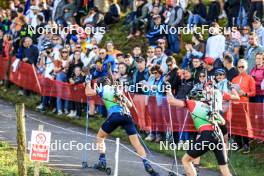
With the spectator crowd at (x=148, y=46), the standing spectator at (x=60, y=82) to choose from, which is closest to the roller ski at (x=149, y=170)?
the spectator crowd at (x=148, y=46)

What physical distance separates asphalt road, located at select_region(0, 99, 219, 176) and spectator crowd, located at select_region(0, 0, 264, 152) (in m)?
0.95

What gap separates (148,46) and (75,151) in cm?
794

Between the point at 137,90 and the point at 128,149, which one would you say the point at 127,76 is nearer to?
the point at 137,90

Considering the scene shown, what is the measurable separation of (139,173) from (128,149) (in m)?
2.78

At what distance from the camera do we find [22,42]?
998 inches

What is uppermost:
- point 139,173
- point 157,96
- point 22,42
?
point 22,42

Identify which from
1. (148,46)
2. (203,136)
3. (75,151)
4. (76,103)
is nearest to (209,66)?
(75,151)

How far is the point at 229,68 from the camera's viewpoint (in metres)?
17.3

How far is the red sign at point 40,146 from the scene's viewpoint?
12828 millimetres

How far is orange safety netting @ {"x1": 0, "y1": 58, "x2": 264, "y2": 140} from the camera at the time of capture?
16109 millimetres

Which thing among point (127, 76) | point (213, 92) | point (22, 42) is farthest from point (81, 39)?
point (213, 92)

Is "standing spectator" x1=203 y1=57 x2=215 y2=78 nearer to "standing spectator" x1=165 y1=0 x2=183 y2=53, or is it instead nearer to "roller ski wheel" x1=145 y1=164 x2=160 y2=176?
"roller ski wheel" x1=145 y1=164 x2=160 y2=176

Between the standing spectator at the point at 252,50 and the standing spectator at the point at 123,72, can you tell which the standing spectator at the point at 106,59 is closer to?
the standing spectator at the point at 123,72

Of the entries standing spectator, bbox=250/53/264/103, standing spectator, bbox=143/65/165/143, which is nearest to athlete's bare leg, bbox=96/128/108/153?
standing spectator, bbox=143/65/165/143
